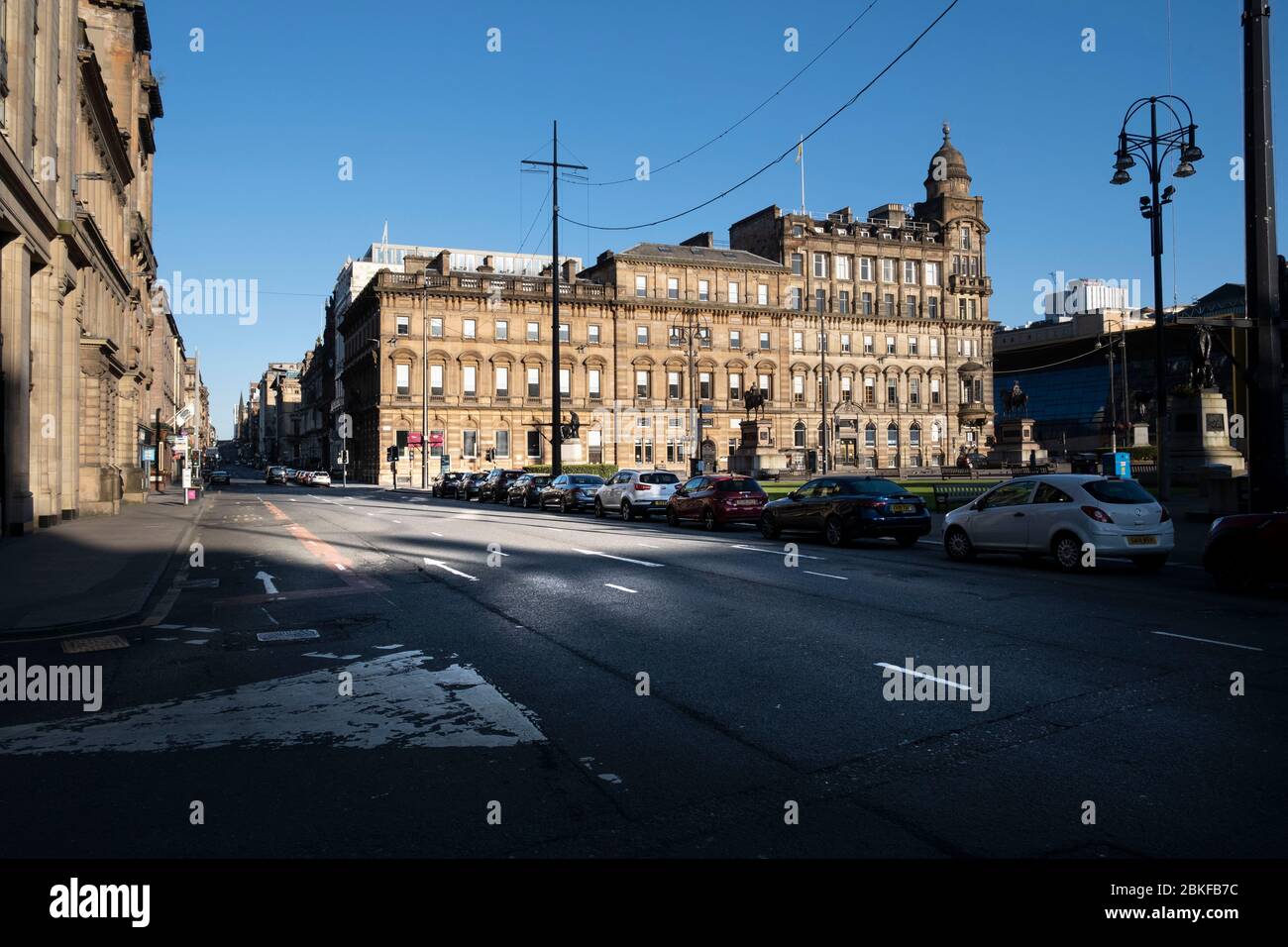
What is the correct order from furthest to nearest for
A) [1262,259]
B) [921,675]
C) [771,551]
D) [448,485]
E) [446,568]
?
[448,485]
[771,551]
[446,568]
[1262,259]
[921,675]

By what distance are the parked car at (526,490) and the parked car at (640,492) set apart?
8.88 m

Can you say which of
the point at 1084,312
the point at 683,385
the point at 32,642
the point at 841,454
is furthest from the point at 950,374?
the point at 32,642

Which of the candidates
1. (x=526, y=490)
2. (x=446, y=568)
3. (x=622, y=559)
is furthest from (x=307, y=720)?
(x=526, y=490)

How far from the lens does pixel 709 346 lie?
3465 inches

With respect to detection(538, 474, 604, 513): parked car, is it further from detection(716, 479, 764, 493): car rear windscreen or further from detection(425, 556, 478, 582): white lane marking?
detection(425, 556, 478, 582): white lane marking

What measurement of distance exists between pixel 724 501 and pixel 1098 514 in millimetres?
12314

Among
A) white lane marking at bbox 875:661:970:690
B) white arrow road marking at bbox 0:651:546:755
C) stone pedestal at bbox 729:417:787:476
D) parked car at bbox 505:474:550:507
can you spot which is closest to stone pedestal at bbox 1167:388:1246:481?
stone pedestal at bbox 729:417:787:476

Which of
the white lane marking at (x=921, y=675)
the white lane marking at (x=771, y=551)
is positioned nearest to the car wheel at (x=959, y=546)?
the white lane marking at (x=771, y=551)

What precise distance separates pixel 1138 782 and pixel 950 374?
100m

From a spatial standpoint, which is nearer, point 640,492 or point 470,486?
point 640,492

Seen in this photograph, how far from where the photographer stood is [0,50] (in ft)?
66.6

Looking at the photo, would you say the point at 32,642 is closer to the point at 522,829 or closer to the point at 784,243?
the point at 522,829

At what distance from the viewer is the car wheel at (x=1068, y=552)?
1474 cm

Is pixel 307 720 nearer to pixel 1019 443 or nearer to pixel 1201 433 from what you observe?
pixel 1201 433
